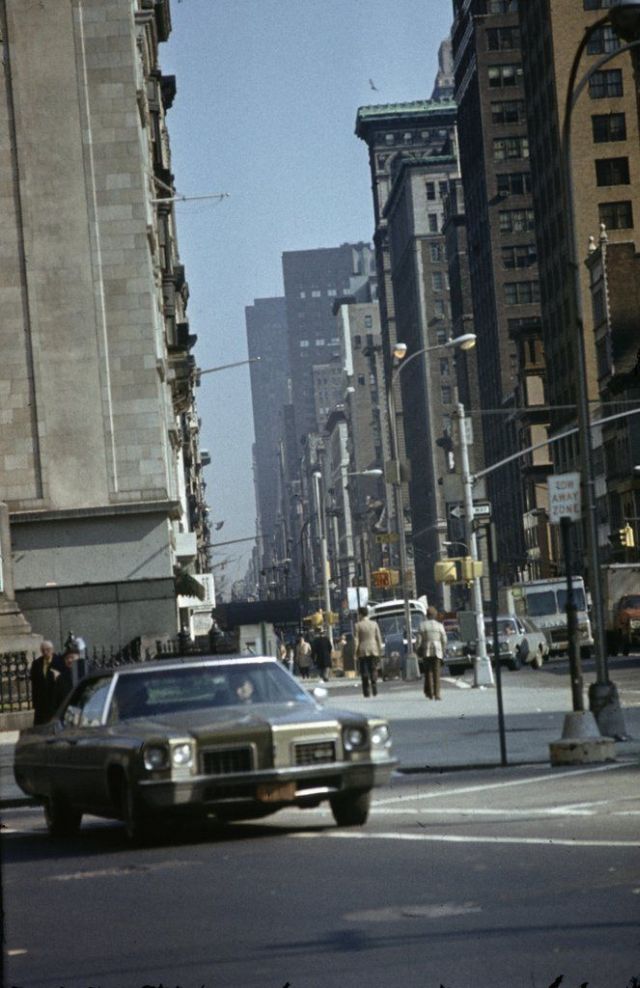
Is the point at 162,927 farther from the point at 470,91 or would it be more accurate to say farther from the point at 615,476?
the point at 470,91

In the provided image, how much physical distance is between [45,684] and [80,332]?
19.1m

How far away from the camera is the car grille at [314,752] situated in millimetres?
13695

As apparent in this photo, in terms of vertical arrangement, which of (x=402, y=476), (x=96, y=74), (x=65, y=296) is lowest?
(x=402, y=476)

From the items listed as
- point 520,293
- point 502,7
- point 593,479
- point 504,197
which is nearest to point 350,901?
point 593,479

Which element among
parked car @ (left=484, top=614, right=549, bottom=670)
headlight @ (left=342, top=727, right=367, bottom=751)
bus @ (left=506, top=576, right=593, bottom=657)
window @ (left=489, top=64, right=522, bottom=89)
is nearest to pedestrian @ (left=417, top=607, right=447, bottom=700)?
parked car @ (left=484, top=614, right=549, bottom=670)

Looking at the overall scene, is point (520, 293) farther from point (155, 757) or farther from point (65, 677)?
point (155, 757)

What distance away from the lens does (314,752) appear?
13766 millimetres

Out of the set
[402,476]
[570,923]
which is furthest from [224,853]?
[402,476]

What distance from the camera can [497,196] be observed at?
15888cm

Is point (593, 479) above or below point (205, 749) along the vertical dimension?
above

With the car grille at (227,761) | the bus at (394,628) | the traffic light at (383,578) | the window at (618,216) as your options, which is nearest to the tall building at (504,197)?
the window at (618,216)

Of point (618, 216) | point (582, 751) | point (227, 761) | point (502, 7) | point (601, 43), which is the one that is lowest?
point (582, 751)

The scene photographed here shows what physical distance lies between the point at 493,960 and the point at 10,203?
3923cm

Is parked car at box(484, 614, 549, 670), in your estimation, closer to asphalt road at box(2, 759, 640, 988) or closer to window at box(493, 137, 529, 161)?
asphalt road at box(2, 759, 640, 988)
